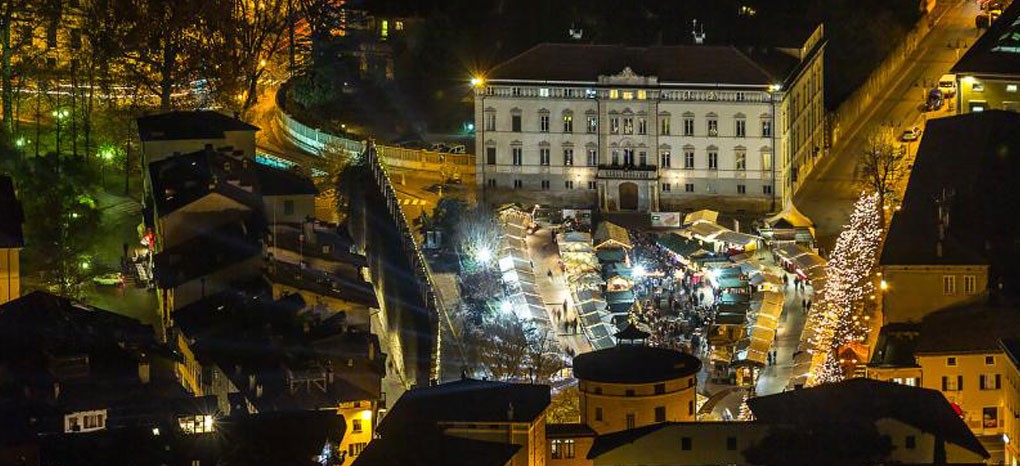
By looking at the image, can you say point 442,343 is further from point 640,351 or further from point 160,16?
point 160,16

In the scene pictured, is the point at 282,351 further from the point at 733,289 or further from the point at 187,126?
the point at 733,289

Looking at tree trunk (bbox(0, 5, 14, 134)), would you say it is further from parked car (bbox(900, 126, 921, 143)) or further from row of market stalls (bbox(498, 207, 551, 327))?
parked car (bbox(900, 126, 921, 143))

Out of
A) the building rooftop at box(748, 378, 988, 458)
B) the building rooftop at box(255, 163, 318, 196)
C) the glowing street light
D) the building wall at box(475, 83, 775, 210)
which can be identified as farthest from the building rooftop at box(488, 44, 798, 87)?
the building rooftop at box(748, 378, 988, 458)

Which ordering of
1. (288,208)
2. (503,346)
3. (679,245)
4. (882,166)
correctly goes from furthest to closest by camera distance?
(882,166) < (679,245) < (288,208) < (503,346)

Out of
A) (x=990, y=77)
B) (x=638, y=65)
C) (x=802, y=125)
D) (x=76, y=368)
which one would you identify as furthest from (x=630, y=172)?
(x=76, y=368)

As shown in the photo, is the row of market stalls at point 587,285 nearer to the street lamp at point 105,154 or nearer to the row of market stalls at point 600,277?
the row of market stalls at point 600,277

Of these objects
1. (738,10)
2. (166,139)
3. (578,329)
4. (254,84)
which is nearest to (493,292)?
(578,329)
